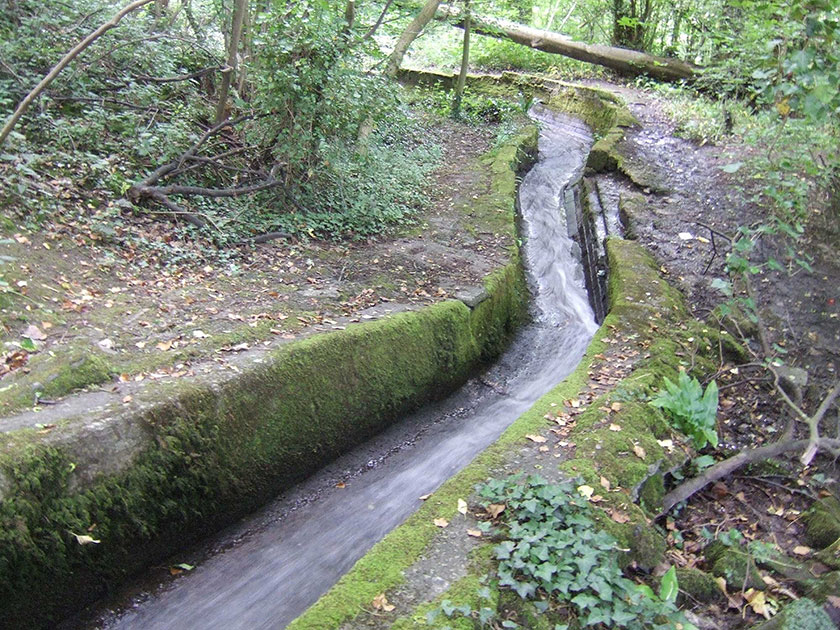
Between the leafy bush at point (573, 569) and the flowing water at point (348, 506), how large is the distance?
157 cm

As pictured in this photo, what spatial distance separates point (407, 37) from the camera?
11.2 meters

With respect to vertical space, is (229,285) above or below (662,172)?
below

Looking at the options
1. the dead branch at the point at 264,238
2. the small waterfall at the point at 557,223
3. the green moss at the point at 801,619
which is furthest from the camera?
the small waterfall at the point at 557,223

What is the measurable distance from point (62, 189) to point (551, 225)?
8.13 meters

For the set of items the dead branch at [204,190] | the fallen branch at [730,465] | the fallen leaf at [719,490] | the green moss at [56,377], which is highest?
the dead branch at [204,190]

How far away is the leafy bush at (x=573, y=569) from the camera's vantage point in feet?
11.3

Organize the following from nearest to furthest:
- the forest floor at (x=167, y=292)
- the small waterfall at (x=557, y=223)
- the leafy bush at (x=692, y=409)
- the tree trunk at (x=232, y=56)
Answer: the forest floor at (x=167, y=292)
the leafy bush at (x=692, y=409)
the tree trunk at (x=232, y=56)
the small waterfall at (x=557, y=223)

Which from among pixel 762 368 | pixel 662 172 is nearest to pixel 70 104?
pixel 762 368

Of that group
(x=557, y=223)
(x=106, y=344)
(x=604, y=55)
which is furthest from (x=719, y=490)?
(x=604, y=55)

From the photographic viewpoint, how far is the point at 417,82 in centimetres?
1920

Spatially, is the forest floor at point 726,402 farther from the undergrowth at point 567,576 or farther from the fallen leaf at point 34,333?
the fallen leaf at point 34,333

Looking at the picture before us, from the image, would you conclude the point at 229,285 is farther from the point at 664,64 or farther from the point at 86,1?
the point at 664,64

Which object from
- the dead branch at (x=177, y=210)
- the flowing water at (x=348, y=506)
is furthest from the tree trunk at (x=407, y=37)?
the flowing water at (x=348, y=506)

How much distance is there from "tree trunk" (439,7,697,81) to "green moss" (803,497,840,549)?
546 inches
